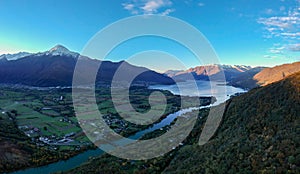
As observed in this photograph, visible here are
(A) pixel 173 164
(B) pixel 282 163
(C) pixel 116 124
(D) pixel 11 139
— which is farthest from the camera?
(C) pixel 116 124

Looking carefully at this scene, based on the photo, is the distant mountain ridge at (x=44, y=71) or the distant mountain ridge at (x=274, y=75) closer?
the distant mountain ridge at (x=274, y=75)

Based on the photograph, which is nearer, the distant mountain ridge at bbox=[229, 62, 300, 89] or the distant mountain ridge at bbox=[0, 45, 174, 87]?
the distant mountain ridge at bbox=[229, 62, 300, 89]

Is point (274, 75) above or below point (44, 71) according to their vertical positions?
below

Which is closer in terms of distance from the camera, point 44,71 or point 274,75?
point 274,75

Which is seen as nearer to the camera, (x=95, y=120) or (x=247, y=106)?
(x=247, y=106)

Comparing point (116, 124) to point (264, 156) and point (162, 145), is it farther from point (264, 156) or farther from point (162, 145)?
point (264, 156)

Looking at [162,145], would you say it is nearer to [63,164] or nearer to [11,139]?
[63,164]

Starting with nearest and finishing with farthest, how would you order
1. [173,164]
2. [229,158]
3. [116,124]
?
[229,158] < [173,164] < [116,124]

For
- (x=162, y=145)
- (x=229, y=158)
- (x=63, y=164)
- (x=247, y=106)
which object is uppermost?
(x=247, y=106)

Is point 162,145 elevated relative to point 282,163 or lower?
lower

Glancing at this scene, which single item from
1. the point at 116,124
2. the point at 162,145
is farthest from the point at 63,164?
the point at 116,124
